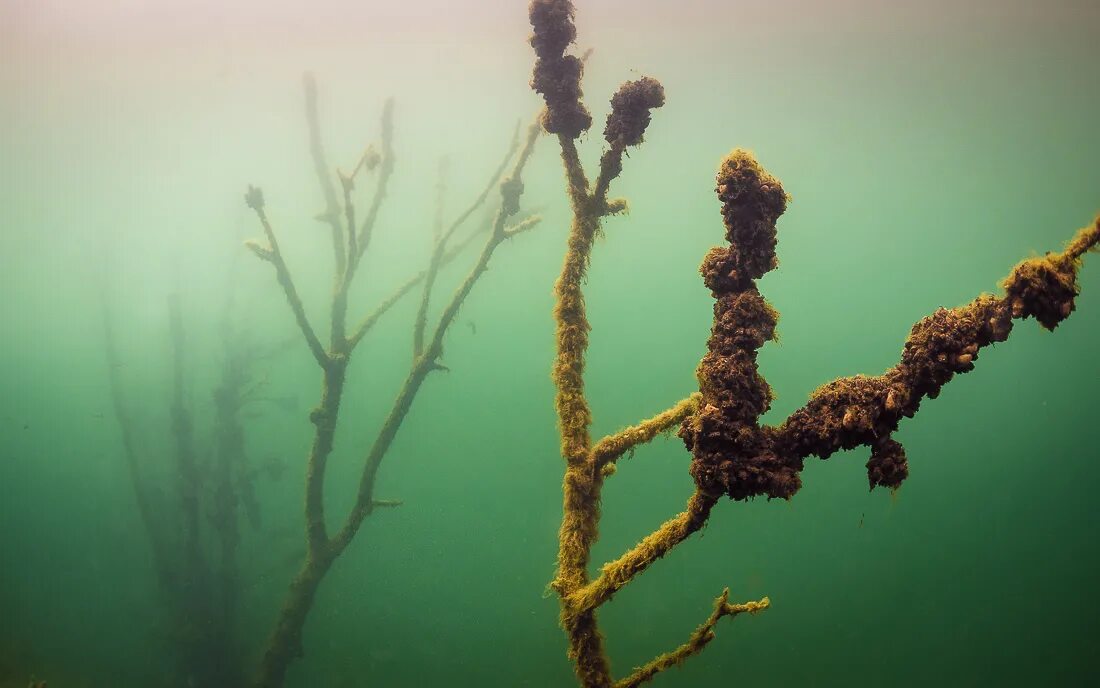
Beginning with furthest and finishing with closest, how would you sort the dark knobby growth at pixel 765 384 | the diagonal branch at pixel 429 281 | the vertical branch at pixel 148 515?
the vertical branch at pixel 148 515
the diagonal branch at pixel 429 281
the dark knobby growth at pixel 765 384

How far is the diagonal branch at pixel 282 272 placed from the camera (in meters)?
5.93

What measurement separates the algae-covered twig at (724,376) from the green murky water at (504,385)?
4836mm

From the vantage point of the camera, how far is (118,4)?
924 inches

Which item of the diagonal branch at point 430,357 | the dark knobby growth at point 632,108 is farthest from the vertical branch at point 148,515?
the dark knobby growth at point 632,108

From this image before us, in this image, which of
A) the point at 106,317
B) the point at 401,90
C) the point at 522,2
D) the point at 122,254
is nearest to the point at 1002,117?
the point at 522,2

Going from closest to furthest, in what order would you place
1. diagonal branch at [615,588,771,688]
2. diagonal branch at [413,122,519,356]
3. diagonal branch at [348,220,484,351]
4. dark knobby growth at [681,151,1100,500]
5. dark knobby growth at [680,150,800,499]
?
dark knobby growth at [681,151,1100,500], dark knobby growth at [680,150,800,499], diagonal branch at [615,588,771,688], diagonal branch at [413,122,519,356], diagonal branch at [348,220,484,351]

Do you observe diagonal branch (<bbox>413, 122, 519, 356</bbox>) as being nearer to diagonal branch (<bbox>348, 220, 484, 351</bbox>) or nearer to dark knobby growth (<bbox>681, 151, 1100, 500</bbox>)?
diagonal branch (<bbox>348, 220, 484, 351</bbox>)

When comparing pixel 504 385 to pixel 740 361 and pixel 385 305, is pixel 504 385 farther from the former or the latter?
pixel 740 361

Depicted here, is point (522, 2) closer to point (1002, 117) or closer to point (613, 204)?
point (613, 204)

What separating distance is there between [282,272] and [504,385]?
4496 centimetres

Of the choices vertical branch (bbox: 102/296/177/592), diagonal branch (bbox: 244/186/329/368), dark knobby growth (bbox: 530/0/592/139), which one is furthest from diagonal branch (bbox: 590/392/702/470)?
vertical branch (bbox: 102/296/177/592)

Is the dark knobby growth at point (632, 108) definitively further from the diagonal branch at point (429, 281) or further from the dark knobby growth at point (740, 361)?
the diagonal branch at point (429, 281)

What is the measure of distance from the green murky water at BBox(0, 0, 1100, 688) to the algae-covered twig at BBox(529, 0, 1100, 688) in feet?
15.9

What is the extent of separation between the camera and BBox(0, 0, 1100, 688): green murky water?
1680cm
